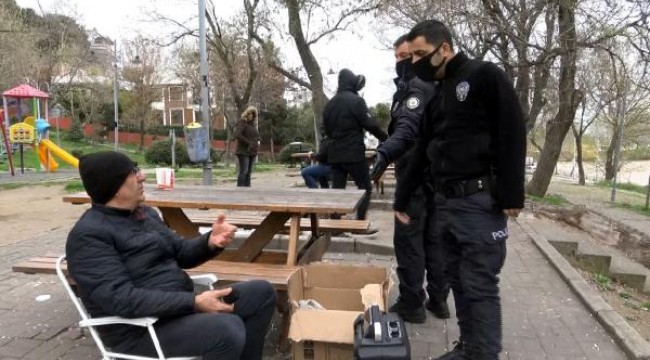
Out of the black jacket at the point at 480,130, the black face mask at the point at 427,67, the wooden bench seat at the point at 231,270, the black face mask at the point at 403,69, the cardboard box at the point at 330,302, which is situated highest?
the black face mask at the point at 403,69

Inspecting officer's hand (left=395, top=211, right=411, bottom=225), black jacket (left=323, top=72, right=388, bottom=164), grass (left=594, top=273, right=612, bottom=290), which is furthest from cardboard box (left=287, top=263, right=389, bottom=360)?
grass (left=594, top=273, right=612, bottom=290)

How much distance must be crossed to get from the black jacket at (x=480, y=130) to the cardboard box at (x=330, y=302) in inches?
34.5

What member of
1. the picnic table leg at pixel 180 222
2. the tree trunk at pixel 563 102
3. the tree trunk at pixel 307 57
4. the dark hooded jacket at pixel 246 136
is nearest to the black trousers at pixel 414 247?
the picnic table leg at pixel 180 222

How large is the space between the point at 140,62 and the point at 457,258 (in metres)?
32.7

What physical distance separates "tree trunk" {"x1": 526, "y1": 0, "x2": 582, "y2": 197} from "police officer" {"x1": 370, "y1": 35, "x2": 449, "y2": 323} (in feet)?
21.4

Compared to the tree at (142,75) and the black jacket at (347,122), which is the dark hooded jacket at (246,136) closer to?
the black jacket at (347,122)

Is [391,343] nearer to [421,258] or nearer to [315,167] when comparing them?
[421,258]

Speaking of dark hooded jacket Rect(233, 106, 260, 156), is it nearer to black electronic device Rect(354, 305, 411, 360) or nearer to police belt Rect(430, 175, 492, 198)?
police belt Rect(430, 175, 492, 198)

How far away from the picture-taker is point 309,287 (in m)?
3.51

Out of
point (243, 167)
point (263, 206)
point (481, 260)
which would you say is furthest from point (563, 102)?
point (481, 260)

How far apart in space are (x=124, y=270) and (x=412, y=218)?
6.61 ft

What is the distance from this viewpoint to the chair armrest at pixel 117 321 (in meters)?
2.26

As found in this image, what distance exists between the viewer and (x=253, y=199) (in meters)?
3.85

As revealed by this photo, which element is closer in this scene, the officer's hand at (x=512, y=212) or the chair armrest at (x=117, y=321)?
the chair armrest at (x=117, y=321)
